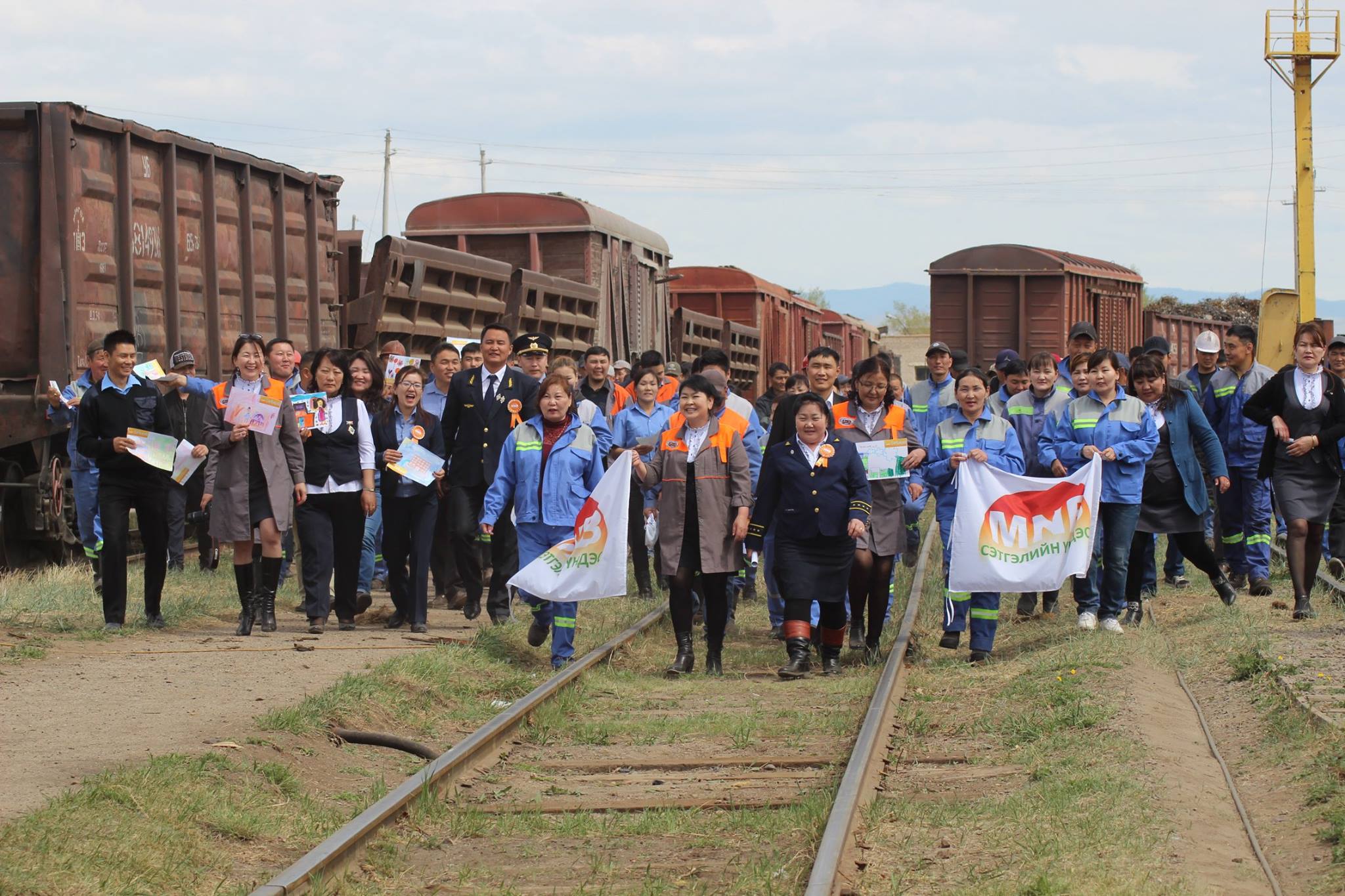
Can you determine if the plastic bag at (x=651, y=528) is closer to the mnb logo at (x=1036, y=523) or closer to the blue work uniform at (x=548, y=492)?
the blue work uniform at (x=548, y=492)

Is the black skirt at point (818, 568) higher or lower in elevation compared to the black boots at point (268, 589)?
higher

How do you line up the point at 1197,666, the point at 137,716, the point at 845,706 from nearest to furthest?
the point at 137,716 → the point at 845,706 → the point at 1197,666

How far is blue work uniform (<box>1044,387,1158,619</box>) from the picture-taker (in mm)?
10688

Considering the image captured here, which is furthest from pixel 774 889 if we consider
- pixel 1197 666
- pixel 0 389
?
pixel 0 389

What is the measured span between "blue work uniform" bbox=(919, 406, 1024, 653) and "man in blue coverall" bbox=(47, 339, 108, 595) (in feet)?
19.3

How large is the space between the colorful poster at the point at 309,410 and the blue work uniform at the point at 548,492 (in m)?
1.60

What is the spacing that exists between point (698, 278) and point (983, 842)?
25513mm

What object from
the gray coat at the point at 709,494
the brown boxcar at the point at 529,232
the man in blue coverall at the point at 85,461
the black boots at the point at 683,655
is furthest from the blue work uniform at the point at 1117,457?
the brown boxcar at the point at 529,232

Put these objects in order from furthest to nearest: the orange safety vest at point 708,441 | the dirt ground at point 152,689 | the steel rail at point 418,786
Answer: the orange safety vest at point 708,441, the dirt ground at point 152,689, the steel rail at point 418,786

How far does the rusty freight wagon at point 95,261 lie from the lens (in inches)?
487

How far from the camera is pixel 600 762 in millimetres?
7496

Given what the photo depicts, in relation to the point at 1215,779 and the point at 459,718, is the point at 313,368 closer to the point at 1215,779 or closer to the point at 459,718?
the point at 459,718

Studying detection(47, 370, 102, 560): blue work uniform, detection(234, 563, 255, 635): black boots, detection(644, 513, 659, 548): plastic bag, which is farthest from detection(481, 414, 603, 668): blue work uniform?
detection(47, 370, 102, 560): blue work uniform

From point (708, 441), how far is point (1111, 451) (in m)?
2.71
